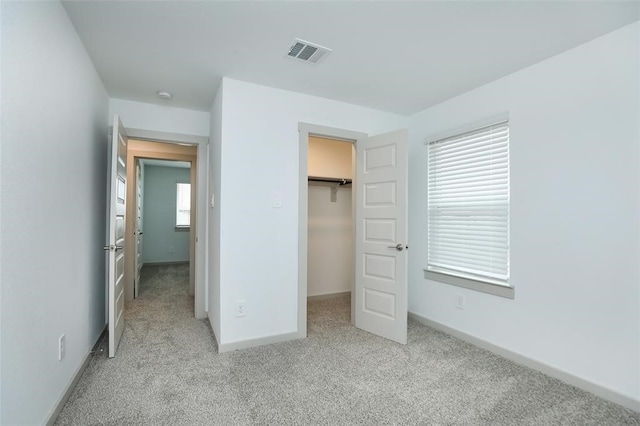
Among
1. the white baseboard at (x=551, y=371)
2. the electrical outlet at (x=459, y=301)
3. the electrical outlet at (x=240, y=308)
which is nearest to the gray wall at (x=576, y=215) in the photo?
the white baseboard at (x=551, y=371)

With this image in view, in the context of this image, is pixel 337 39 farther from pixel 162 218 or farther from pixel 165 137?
pixel 162 218

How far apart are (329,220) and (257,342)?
6.66ft

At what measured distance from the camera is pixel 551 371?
225cm

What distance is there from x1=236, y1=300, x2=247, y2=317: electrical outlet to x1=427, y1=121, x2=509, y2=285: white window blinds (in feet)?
6.47

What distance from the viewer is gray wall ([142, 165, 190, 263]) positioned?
7.20 m

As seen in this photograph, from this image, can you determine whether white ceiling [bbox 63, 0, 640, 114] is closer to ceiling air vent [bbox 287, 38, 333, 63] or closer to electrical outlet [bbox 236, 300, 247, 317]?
ceiling air vent [bbox 287, 38, 333, 63]

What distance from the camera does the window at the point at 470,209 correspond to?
2658 millimetres

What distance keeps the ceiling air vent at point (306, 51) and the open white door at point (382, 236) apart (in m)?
1.06

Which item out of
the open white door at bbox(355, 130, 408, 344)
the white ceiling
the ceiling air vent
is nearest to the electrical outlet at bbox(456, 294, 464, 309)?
the open white door at bbox(355, 130, 408, 344)

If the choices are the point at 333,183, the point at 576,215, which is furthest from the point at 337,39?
the point at 333,183

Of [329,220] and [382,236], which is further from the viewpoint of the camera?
[329,220]

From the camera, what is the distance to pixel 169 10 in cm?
181

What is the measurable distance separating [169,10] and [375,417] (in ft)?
8.75

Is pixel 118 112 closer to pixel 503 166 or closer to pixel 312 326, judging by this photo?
pixel 312 326
